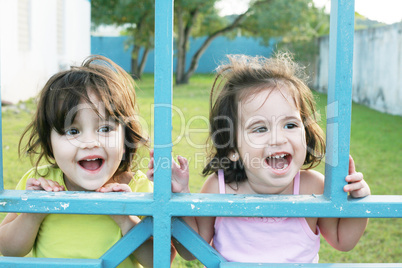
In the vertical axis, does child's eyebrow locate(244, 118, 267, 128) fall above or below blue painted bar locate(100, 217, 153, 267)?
above

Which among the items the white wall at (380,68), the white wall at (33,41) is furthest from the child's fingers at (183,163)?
the white wall at (380,68)

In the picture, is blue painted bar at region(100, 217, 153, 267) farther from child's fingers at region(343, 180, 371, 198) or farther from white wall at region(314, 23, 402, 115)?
white wall at region(314, 23, 402, 115)

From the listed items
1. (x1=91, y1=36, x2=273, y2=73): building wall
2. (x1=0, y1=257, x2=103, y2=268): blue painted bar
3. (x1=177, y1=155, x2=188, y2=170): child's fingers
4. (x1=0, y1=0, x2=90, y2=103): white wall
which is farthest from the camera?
(x1=91, y1=36, x2=273, y2=73): building wall

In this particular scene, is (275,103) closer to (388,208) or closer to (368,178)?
(388,208)

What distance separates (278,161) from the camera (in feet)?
5.21

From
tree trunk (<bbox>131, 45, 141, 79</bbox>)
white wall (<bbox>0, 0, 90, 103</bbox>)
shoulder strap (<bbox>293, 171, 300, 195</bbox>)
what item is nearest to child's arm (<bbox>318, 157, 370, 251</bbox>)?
shoulder strap (<bbox>293, 171, 300, 195</bbox>)

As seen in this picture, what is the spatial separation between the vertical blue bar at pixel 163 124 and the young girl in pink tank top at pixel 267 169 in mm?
259

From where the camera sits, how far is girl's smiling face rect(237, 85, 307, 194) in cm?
155

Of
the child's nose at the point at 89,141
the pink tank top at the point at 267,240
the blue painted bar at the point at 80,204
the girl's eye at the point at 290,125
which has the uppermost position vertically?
the girl's eye at the point at 290,125

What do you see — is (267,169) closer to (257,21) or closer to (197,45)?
(257,21)

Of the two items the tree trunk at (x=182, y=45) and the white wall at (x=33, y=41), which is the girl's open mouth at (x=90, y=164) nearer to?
the white wall at (x=33, y=41)

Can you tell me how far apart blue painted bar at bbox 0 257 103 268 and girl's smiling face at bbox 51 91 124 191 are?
394mm

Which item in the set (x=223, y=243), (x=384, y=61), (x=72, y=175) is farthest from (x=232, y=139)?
(x=384, y=61)

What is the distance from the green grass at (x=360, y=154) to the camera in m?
2.72
